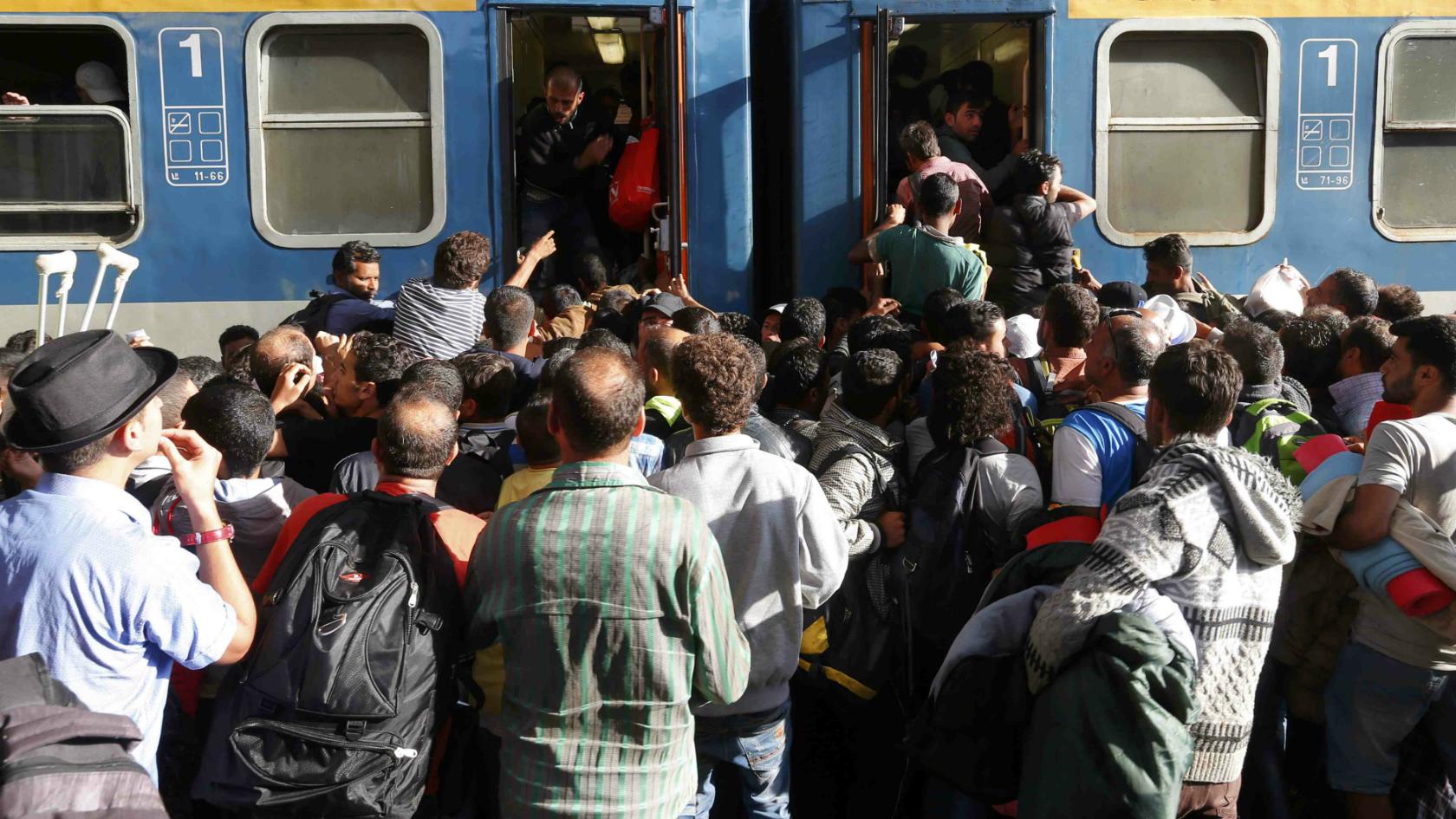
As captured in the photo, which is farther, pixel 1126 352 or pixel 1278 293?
pixel 1278 293

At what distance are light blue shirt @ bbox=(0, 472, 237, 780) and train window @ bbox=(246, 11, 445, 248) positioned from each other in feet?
11.1

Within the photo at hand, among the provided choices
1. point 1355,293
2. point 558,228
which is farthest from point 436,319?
point 1355,293

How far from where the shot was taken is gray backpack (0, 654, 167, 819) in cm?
144

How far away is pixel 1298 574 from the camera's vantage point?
372 cm

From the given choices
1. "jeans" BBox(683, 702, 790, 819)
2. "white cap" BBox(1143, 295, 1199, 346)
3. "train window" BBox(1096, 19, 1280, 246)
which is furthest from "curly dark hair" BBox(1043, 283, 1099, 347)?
"jeans" BBox(683, 702, 790, 819)

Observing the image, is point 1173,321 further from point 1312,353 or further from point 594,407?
point 594,407

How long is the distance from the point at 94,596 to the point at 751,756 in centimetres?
155

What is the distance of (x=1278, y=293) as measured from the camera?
5664 mm

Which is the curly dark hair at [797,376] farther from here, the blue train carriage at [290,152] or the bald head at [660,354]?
the blue train carriage at [290,152]

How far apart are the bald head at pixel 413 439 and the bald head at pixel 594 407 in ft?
1.32

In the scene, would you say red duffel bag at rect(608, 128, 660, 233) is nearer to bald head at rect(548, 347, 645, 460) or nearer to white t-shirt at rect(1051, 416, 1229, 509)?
white t-shirt at rect(1051, 416, 1229, 509)

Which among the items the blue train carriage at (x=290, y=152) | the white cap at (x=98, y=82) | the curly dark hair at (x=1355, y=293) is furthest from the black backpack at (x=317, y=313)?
the curly dark hair at (x=1355, y=293)

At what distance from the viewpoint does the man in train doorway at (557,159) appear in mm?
6480

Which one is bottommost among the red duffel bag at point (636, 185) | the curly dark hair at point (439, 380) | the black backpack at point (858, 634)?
the black backpack at point (858, 634)
